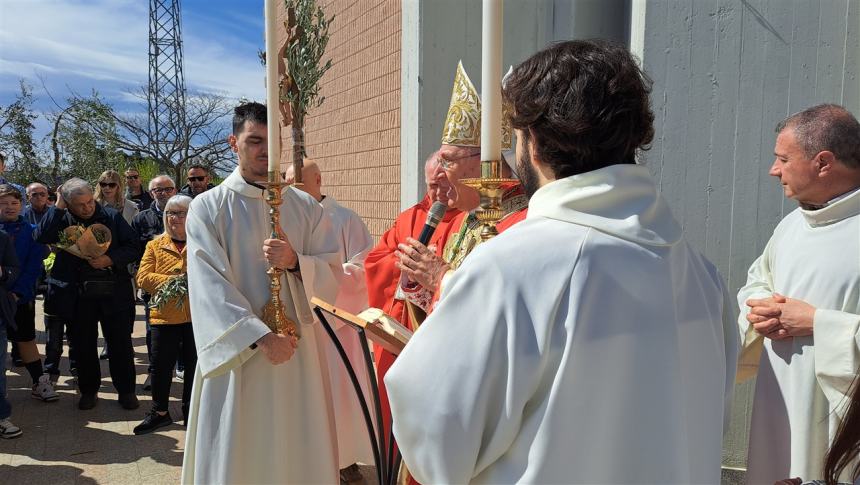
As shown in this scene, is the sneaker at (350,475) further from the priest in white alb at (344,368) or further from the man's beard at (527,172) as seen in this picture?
the man's beard at (527,172)

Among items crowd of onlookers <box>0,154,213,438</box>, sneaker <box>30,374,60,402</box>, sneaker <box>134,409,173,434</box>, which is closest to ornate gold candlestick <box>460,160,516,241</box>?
crowd of onlookers <box>0,154,213,438</box>

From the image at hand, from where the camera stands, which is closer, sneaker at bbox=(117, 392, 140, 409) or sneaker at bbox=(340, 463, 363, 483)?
sneaker at bbox=(340, 463, 363, 483)

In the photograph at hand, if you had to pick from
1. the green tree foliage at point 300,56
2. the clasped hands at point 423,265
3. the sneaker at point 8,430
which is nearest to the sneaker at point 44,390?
the sneaker at point 8,430

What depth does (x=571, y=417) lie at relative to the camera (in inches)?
49.4

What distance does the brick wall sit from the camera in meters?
6.20

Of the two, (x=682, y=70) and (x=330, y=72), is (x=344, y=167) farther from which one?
(x=682, y=70)

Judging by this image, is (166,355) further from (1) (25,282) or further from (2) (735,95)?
(2) (735,95)

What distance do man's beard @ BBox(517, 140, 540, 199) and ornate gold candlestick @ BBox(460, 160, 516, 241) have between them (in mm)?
210

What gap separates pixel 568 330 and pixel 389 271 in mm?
2178

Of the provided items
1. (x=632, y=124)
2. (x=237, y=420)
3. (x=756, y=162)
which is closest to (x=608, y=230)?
(x=632, y=124)

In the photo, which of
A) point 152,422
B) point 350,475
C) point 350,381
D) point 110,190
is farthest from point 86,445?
point 110,190

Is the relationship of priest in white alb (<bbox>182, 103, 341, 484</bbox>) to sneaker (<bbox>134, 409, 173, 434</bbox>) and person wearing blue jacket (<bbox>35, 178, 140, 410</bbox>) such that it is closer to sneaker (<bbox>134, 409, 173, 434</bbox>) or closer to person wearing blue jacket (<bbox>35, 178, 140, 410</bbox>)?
sneaker (<bbox>134, 409, 173, 434</bbox>)

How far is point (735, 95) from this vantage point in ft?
12.0

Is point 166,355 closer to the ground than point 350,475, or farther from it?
farther from it
